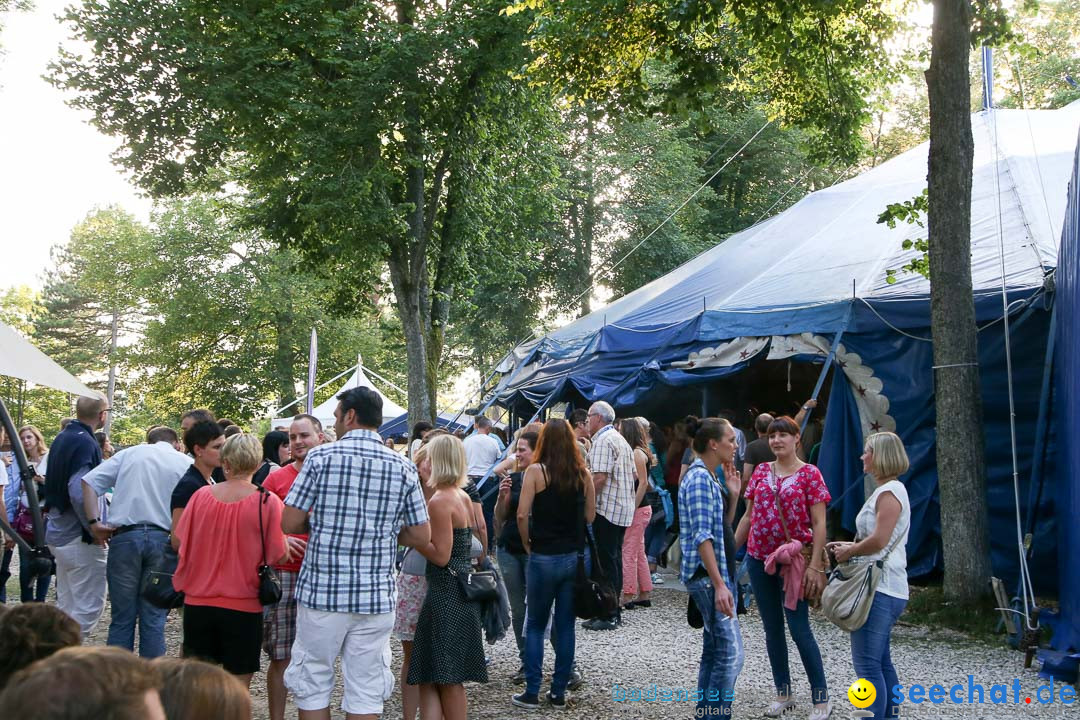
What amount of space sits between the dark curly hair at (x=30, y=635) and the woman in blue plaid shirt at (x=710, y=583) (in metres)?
3.07

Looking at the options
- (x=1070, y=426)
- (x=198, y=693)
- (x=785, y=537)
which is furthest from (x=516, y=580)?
(x=198, y=693)

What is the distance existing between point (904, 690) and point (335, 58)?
13.6 m

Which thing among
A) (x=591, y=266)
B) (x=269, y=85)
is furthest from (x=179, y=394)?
(x=269, y=85)

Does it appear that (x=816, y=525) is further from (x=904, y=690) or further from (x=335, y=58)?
(x=335, y=58)

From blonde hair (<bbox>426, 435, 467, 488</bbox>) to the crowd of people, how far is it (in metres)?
0.01

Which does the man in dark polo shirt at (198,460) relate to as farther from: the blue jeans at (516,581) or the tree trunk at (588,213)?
the tree trunk at (588,213)

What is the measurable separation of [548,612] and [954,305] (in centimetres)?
495

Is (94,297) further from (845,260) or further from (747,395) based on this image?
(845,260)

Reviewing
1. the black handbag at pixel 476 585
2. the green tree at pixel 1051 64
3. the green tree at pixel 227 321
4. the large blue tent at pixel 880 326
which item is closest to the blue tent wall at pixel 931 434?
the large blue tent at pixel 880 326

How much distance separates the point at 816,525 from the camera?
5.52 metres

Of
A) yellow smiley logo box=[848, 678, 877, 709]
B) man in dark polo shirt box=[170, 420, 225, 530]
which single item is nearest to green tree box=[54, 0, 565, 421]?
man in dark polo shirt box=[170, 420, 225, 530]

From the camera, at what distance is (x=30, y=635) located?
2340mm

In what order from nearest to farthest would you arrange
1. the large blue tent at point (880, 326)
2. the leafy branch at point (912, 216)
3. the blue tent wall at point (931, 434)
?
the leafy branch at point (912, 216) < the blue tent wall at point (931, 434) < the large blue tent at point (880, 326)

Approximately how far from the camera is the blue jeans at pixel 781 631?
553 cm
